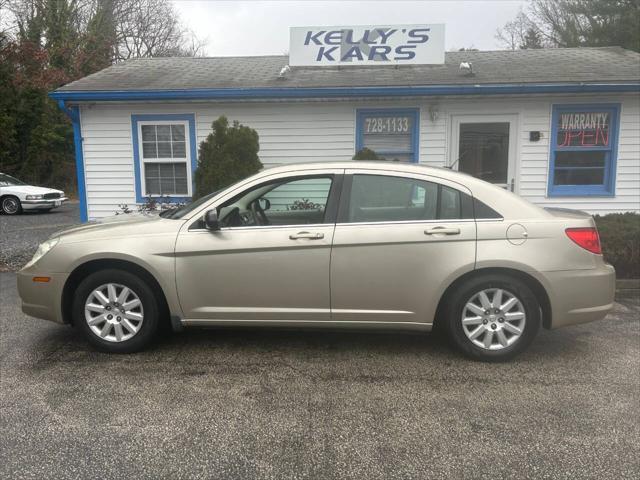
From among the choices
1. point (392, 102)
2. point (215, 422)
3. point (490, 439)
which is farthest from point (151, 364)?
point (392, 102)

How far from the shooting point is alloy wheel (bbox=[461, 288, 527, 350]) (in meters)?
4.05

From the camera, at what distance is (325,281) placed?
4.07 meters

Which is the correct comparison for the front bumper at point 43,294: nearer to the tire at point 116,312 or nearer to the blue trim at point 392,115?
the tire at point 116,312

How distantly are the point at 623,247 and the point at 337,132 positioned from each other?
15.6ft

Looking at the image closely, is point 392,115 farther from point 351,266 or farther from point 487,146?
point 351,266

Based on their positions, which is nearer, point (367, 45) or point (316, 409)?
point (316, 409)

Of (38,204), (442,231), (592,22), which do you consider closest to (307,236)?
(442,231)

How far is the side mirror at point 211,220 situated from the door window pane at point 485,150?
20.0 ft

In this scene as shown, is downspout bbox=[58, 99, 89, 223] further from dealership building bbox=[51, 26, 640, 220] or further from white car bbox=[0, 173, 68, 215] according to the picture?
white car bbox=[0, 173, 68, 215]

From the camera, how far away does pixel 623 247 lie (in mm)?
6602

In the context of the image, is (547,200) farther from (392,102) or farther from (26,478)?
(26,478)

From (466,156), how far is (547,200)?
1588 mm

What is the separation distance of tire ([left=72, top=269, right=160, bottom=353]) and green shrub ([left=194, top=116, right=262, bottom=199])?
4.28 meters

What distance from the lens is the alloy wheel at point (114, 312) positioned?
4242 millimetres
